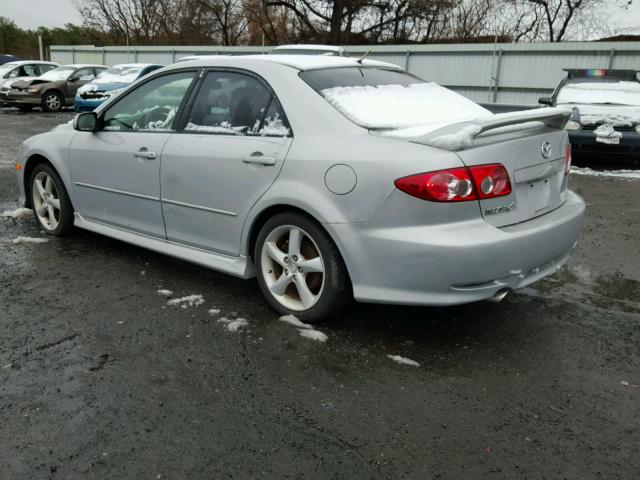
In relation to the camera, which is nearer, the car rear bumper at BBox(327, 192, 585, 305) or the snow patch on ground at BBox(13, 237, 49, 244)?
the car rear bumper at BBox(327, 192, 585, 305)

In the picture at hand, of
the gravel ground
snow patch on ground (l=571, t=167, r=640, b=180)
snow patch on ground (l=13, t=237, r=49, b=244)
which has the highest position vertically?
snow patch on ground (l=571, t=167, r=640, b=180)

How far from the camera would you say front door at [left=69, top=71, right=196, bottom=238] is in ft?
13.7

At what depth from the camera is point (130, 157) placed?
4293 millimetres

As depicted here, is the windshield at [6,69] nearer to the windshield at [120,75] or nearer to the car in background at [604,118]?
the windshield at [120,75]

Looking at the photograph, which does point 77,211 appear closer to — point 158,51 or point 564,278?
point 564,278

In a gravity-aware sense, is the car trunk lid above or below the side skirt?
above

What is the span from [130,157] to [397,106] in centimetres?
195

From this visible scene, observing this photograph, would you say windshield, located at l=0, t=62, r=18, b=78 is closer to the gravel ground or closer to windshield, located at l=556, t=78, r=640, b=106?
windshield, located at l=556, t=78, r=640, b=106

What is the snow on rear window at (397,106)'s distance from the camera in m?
3.40

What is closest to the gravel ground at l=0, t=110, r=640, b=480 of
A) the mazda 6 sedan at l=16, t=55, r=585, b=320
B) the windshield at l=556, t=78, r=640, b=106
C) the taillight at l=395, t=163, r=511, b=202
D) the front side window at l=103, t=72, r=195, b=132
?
the mazda 6 sedan at l=16, t=55, r=585, b=320

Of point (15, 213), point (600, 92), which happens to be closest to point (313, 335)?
point (15, 213)

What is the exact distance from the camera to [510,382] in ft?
9.73

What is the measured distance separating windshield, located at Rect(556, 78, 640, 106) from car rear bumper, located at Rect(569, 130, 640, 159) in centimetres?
85

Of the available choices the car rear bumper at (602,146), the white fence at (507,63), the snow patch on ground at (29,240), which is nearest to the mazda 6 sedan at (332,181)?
the snow patch on ground at (29,240)
